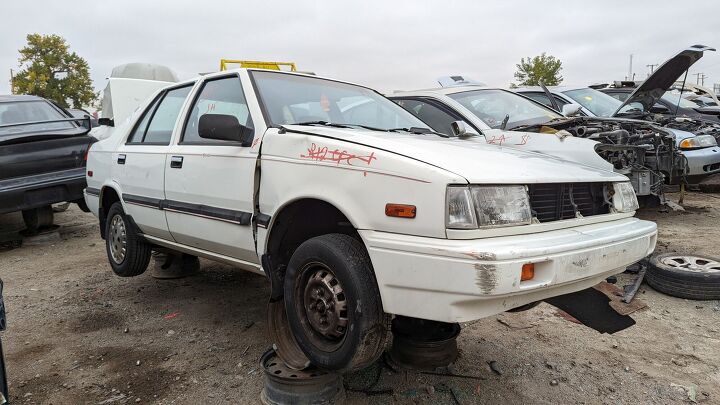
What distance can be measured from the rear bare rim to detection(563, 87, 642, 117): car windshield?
21.3ft

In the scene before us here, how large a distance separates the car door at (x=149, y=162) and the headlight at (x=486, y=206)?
228 cm

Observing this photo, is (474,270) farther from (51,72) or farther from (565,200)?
(51,72)

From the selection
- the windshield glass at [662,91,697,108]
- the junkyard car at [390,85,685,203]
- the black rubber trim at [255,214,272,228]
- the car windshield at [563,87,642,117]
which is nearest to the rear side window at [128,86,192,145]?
the black rubber trim at [255,214,272,228]

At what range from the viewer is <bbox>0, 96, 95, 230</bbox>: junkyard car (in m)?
5.84

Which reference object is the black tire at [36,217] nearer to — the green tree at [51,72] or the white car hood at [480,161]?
the white car hood at [480,161]

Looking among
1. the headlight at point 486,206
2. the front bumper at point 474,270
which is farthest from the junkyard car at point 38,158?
the headlight at point 486,206

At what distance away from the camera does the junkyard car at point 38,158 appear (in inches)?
230

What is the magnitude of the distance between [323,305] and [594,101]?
705 centimetres

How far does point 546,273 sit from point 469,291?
1.15ft

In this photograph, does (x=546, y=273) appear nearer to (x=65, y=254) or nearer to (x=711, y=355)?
(x=711, y=355)

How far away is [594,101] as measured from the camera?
311 inches

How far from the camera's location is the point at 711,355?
10.0 ft

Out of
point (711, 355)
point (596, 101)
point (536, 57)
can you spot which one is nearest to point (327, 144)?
point (711, 355)

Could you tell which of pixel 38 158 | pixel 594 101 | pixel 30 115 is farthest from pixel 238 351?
pixel 594 101
